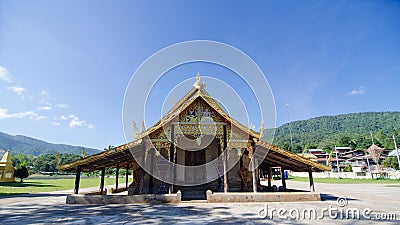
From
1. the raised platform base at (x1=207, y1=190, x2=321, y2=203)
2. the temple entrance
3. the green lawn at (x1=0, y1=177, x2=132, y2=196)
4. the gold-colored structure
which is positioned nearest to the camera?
the raised platform base at (x1=207, y1=190, x2=321, y2=203)

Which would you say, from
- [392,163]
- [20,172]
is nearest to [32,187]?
[20,172]

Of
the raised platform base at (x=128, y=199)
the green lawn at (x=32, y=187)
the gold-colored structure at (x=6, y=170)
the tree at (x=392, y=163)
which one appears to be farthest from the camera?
the tree at (x=392, y=163)

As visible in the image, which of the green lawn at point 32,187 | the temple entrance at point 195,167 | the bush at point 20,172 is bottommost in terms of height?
the green lawn at point 32,187

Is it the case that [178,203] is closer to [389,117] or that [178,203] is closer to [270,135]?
[270,135]

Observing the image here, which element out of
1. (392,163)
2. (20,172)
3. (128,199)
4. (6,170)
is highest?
(392,163)

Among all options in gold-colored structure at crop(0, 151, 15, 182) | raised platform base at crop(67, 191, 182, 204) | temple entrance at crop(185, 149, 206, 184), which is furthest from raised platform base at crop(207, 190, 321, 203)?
gold-colored structure at crop(0, 151, 15, 182)

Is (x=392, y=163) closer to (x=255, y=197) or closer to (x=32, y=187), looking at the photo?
(x=255, y=197)

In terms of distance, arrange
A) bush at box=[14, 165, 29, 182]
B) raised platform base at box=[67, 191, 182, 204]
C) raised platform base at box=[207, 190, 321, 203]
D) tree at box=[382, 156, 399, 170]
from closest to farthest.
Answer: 1. raised platform base at box=[67, 191, 182, 204]
2. raised platform base at box=[207, 190, 321, 203]
3. bush at box=[14, 165, 29, 182]
4. tree at box=[382, 156, 399, 170]

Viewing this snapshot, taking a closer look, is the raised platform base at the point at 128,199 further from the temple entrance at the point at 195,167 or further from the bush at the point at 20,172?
the bush at the point at 20,172

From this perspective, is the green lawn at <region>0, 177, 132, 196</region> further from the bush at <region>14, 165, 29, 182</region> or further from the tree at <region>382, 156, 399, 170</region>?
the tree at <region>382, 156, 399, 170</region>

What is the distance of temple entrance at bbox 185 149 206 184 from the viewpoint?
14.5m

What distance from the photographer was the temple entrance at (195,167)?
1453 centimetres

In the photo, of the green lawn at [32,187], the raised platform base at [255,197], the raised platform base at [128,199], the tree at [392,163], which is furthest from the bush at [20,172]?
the tree at [392,163]

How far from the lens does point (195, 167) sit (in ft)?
48.4
